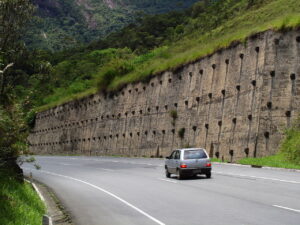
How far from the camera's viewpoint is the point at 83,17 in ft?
490

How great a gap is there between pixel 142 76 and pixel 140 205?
35629 millimetres

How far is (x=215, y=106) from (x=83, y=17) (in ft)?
397

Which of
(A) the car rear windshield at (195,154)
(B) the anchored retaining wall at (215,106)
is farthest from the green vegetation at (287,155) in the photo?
(A) the car rear windshield at (195,154)

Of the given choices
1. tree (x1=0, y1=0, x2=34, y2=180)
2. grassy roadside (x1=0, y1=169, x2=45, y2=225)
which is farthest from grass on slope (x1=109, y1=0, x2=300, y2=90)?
grassy roadside (x1=0, y1=169, x2=45, y2=225)

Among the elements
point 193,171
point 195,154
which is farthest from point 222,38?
point 193,171

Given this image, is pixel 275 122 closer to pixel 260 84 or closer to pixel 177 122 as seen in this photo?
pixel 260 84

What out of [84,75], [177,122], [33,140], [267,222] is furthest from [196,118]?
[84,75]

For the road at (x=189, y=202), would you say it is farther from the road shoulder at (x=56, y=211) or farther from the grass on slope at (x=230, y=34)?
the grass on slope at (x=230, y=34)

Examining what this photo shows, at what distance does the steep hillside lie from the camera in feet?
447

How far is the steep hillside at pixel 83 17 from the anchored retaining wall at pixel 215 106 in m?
83.8

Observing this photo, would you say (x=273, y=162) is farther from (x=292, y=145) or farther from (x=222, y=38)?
(x=222, y=38)

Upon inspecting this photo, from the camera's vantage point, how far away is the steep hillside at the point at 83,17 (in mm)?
136250

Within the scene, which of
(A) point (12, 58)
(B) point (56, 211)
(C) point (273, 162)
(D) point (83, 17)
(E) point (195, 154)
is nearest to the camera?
(B) point (56, 211)

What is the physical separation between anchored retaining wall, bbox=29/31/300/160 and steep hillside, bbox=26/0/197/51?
8381cm
